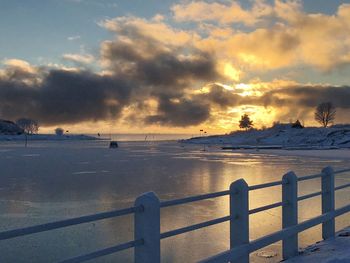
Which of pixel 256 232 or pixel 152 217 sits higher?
pixel 152 217

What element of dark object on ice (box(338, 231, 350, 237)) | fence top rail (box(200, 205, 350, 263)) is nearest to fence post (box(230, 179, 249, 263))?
fence top rail (box(200, 205, 350, 263))

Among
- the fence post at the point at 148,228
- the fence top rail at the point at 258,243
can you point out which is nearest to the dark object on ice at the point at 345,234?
the fence top rail at the point at 258,243

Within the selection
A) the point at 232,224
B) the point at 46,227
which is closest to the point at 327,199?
the point at 232,224

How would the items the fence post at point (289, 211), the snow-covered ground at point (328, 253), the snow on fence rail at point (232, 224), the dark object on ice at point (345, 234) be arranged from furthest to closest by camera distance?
the dark object on ice at point (345, 234) → the fence post at point (289, 211) → the snow-covered ground at point (328, 253) → the snow on fence rail at point (232, 224)

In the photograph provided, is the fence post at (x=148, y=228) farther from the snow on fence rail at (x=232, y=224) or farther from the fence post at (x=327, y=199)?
the fence post at (x=327, y=199)

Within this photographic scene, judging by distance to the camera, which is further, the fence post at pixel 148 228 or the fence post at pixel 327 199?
the fence post at pixel 327 199

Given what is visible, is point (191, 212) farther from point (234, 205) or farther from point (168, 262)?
point (234, 205)

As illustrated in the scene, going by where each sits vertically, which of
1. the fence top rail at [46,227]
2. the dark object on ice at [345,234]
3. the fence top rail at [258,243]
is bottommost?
the dark object on ice at [345,234]

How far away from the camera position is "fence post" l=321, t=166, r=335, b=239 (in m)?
9.65

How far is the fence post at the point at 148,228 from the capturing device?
16.9 ft

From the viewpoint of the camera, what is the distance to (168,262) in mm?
9328

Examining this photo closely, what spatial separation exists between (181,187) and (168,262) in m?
12.5

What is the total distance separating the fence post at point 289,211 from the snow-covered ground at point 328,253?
0.23 metres

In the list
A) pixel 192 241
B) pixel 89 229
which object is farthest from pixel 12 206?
pixel 192 241
